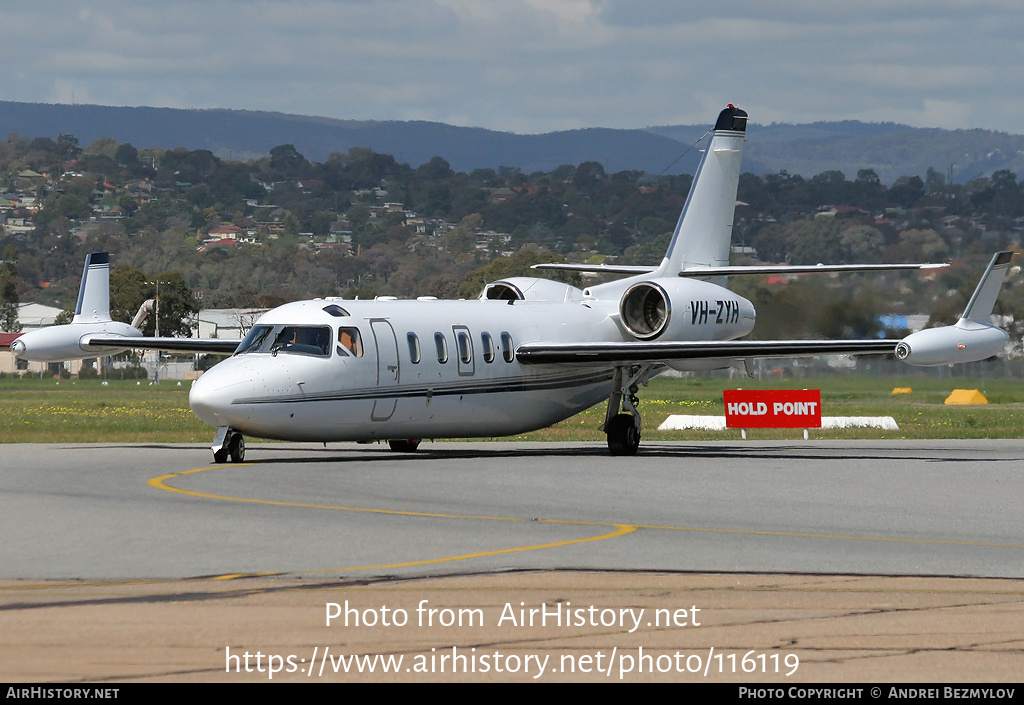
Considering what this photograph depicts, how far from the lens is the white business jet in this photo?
81.4 ft

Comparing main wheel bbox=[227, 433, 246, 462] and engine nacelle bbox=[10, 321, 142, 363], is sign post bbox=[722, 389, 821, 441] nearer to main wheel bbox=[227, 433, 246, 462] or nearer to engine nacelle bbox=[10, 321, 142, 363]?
engine nacelle bbox=[10, 321, 142, 363]

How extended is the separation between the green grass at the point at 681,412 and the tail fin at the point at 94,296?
2753mm

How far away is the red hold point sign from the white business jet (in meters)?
5.16

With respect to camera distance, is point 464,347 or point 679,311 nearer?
point 464,347

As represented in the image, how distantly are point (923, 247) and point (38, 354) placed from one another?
153 ft

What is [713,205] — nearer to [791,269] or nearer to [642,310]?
[642,310]

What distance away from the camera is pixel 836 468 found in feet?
83.1

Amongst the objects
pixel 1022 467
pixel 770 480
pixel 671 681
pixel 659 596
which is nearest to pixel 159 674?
pixel 671 681

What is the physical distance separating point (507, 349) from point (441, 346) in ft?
6.79

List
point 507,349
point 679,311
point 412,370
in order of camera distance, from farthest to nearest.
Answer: point 679,311 < point 507,349 < point 412,370

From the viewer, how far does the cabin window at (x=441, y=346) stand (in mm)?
27422

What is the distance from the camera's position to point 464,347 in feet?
92.2

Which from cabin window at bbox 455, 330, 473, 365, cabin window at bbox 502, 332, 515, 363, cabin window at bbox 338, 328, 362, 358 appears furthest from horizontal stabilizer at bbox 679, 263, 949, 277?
cabin window at bbox 338, 328, 362, 358

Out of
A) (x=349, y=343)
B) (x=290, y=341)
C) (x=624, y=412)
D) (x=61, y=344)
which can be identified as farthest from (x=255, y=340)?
(x=61, y=344)
